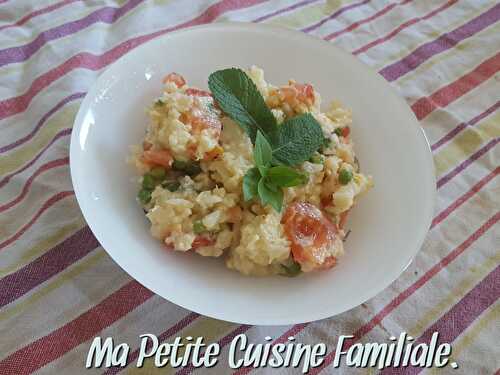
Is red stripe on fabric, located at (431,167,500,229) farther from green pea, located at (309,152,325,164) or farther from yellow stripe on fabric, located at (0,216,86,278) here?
yellow stripe on fabric, located at (0,216,86,278)

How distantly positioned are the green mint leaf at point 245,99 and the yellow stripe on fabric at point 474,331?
843mm

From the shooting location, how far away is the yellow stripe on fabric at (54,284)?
1.54 metres

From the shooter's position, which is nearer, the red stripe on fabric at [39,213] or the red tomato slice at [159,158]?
the red tomato slice at [159,158]

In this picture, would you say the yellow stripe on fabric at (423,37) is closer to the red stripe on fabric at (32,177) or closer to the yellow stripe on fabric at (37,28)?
the yellow stripe on fabric at (37,28)

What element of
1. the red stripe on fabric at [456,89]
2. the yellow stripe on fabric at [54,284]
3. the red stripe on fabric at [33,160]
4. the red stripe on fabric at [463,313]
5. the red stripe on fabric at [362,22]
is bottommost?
the red stripe on fabric at [463,313]

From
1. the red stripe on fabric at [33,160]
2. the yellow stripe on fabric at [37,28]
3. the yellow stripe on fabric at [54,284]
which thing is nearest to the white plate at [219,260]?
the yellow stripe on fabric at [54,284]

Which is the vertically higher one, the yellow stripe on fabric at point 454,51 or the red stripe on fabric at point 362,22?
the red stripe on fabric at point 362,22

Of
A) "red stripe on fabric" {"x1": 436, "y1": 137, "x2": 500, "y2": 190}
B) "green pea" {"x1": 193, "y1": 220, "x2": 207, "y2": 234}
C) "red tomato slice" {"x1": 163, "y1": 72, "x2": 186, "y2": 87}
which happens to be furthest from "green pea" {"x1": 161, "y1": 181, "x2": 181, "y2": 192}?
A: "red stripe on fabric" {"x1": 436, "y1": 137, "x2": 500, "y2": 190}

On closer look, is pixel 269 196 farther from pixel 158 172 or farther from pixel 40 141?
pixel 40 141

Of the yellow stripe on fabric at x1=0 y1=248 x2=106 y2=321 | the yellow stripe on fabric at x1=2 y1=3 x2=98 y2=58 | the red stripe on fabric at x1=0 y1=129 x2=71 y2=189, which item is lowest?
the yellow stripe on fabric at x1=0 y1=248 x2=106 y2=321

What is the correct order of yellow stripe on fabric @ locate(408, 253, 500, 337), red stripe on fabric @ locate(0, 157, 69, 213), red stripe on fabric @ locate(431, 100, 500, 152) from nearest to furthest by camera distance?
1. yellow stripe on fabric @ locate(408, 253, 500, 337)
2. red stripe on fabric @ locate(0, 157, 69, 213)
3. red stripe on fabric @ locate(431, 100, 500, 152)

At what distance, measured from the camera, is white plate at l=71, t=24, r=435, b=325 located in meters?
1.39

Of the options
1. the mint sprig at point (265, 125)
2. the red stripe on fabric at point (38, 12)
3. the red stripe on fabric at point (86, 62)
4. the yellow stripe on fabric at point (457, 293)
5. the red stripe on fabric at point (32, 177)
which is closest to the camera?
the mint sprig at point (265, 125)

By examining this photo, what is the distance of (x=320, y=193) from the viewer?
161cm
